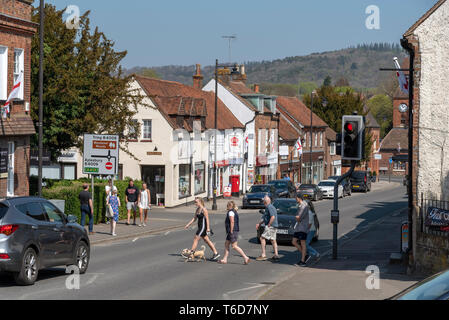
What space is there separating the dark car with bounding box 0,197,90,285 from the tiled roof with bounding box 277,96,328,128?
63.0 meters

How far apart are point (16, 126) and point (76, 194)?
4.10m

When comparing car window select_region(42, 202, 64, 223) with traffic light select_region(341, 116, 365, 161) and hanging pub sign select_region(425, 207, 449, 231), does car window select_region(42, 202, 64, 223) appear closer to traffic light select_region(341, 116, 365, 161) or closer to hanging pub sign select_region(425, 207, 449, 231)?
traffic light select_region(341, 116, 365, 161)

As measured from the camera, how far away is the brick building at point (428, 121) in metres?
17.3

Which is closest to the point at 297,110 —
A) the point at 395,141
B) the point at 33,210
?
the point at 395,141

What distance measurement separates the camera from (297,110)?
83.2 m

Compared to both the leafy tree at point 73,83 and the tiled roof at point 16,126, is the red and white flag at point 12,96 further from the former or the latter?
the leafy tree at point 73,83

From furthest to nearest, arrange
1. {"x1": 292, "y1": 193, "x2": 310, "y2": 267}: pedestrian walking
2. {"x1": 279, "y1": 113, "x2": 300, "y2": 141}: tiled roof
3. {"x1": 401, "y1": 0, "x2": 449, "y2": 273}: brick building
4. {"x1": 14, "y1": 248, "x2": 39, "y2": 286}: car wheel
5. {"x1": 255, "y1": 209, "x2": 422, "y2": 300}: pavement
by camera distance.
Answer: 1. {"x1": 279, "y1": 113, "x2": 300, "y2": 141}: tiled roof
2. {"x1": 292, "y1": 193, "x2": 310, "y2": 267}: pedestrian walking
3. {"x1": 401, "y1": 0, "x2": 449, "y2": 273}: brick building
4. {"x1": 14, "y1": 248, "x2": 39, "y2": 286}: car wheel
5. {"x1": 255, "y1": 209, "x2": 422, "y2": 300}: pavement

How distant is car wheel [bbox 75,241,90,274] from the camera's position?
17062 mm

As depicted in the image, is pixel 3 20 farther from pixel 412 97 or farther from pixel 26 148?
pixel 412 97

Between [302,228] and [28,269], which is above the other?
[302,228]

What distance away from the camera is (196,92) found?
194 feet

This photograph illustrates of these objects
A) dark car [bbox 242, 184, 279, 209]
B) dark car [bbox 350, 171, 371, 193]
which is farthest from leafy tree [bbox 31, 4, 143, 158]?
dark car [bbox 350, 171, 371, 193]

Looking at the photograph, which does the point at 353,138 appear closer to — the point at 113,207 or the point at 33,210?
the point at 33,210

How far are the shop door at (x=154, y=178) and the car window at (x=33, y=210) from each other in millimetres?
31370
